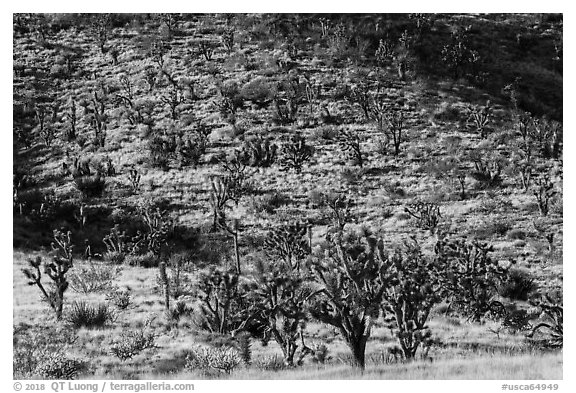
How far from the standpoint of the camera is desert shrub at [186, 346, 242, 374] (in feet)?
38.4

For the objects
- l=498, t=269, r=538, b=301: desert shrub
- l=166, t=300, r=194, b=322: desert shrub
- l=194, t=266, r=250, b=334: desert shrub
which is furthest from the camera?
l=498, t=269, r=538, b=301: desert shrub

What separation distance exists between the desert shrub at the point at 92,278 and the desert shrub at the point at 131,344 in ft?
6.61

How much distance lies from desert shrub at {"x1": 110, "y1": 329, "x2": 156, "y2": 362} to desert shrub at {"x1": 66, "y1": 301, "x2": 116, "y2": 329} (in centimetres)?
77

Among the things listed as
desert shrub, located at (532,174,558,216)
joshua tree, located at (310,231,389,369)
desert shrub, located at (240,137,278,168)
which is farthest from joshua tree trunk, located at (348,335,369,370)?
desert shrub, located at (532,174,558,216)

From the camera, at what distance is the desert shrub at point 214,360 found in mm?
11711

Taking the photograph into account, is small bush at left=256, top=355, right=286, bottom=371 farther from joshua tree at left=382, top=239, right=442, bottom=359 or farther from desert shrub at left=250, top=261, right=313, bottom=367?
joshua tree at left=382, top=239, right=442, bottom=359

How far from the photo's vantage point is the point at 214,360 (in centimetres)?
1183

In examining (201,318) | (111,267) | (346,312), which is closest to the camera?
(346,312)

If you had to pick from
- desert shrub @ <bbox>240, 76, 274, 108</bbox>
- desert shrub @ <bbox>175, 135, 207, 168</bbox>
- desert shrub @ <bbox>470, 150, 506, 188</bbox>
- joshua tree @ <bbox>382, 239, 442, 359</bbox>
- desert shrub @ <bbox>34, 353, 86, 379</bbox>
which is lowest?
desert shrub @ <bbox>34, 353, 86, 379</bbox>

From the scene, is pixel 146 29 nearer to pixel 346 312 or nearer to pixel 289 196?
pixel 289 196
